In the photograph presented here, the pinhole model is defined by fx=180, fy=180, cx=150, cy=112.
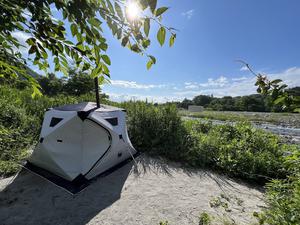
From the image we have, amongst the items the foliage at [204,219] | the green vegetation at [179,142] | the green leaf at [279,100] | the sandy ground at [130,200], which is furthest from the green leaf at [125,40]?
the green vegetation at [179,142]

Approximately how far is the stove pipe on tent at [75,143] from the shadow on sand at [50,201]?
22 cm

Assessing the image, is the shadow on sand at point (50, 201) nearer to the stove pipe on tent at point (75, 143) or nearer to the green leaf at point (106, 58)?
the stove pipe on tent at point (75, 143)

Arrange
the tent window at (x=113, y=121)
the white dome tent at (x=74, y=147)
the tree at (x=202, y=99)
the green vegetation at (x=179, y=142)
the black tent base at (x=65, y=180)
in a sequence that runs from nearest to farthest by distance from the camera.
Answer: the black tent base at (x=65, y=180) < the white dome tent at (x=74, y=147) < the tent window at (x=113, y=121) < the green vegetation at (x=179, y=142) < the tree at (x=202, y=99)

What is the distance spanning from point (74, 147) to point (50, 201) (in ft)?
2.53

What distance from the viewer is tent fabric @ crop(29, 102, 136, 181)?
8.97ft

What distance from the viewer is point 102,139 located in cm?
304

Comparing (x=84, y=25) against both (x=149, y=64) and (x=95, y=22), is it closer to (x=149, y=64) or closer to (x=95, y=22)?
(x=95, y=22)

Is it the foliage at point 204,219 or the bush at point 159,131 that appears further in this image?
the bush at point 159,131

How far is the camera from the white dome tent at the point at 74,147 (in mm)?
2681

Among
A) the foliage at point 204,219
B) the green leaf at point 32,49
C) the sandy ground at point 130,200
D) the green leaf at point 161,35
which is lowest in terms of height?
the sandy ground at point 130,200

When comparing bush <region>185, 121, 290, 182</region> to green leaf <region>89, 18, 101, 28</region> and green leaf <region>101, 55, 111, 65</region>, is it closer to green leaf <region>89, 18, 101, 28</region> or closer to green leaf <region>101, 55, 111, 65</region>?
green leaf <region>101, 55, 111, 65</region>

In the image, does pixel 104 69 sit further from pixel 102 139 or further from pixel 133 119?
pixel 133 119

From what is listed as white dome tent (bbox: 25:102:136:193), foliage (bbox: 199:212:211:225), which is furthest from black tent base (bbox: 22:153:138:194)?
foliage (bbox: 199:212:211:225)

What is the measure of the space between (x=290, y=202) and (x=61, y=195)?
9.14 ft
